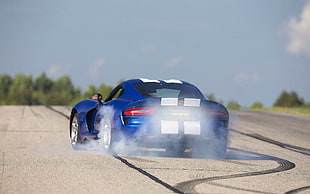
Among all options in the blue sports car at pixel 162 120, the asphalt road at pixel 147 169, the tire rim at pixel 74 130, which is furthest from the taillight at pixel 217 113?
the tire rim at pixel 74 130

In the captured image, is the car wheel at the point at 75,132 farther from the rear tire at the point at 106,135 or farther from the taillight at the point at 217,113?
the taillight at the point at 217,113

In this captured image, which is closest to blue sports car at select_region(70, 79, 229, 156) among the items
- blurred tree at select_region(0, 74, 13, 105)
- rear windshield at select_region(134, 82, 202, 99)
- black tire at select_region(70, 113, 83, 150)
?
rear windshield at select_region(134, 82, 202, 99)

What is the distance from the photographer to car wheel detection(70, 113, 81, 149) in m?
11.2

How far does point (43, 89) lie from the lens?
13888cm

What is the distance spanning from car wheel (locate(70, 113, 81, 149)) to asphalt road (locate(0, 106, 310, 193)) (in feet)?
0.57

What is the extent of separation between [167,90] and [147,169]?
2330 millimetres

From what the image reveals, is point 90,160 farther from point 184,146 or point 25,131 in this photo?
point 25,131

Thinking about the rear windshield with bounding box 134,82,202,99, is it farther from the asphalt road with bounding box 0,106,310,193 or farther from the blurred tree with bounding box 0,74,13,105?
the blurred tree with bounding box 0,74,13,105

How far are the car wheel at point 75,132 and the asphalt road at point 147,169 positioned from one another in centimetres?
17

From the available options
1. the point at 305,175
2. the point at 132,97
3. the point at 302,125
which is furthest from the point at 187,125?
the point at 302,125

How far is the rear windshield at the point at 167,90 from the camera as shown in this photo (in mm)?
9906

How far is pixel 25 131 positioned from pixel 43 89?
415 feet

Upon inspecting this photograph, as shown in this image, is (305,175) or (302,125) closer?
(305,175)

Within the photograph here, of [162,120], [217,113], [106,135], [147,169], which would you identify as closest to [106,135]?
[106,135]
